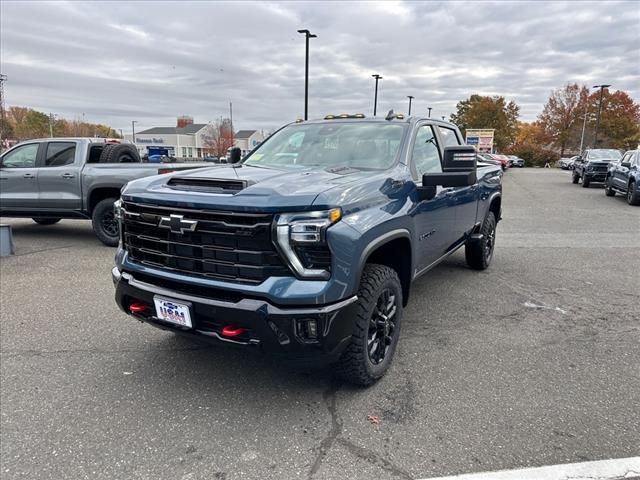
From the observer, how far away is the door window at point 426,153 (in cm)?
398

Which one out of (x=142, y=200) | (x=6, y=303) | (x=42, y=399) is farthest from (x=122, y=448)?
(x=6, y=303)

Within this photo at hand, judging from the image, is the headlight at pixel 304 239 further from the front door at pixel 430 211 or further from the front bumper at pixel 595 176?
the front bumper at pixel 595 176

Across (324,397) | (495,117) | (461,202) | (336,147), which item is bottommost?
(324,397)

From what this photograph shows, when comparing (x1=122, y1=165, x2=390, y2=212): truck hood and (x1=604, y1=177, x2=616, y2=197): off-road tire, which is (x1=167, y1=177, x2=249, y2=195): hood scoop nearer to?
(x1=122, y1=165, x2=390, y2=212): truck hood

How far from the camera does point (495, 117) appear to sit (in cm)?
6250

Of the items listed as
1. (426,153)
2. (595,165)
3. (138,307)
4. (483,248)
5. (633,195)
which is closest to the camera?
(138,307)

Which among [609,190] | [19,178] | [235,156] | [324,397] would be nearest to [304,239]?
[324,397]

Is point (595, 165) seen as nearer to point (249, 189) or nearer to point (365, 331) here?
point (365, 331)

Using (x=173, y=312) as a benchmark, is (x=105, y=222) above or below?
below

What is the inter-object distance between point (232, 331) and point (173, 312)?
424 millimetres

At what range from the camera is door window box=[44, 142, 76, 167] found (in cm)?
809

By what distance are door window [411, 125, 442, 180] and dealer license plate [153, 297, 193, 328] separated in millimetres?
2167

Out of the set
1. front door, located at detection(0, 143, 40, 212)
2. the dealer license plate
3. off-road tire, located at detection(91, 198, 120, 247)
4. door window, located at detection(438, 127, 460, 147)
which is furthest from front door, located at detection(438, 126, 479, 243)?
front door, located at detection(0, 143, 40, 212)

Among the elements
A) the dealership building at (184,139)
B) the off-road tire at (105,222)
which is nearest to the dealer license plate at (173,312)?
the off-road tire at (105,222)
